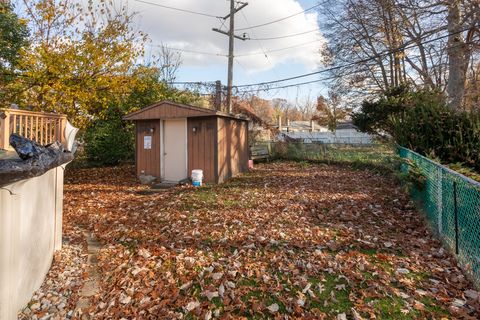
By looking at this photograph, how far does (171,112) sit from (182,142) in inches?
40.4

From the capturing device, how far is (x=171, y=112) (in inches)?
372

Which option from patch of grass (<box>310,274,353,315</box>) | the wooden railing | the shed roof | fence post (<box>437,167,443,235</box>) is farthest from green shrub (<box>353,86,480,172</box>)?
the wooden railing

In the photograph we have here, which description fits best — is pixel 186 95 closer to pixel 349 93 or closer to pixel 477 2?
pixel 349 93

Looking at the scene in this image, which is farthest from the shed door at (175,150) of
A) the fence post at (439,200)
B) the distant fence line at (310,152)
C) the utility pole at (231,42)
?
the fence post at (439,200)

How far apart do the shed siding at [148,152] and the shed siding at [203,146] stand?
123cm

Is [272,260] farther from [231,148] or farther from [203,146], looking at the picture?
[231,148]

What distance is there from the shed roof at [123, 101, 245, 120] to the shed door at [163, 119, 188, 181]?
322 mm

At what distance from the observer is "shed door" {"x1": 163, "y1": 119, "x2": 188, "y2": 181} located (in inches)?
378

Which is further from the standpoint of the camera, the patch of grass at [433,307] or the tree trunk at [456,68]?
the tree trunk at [456,68]

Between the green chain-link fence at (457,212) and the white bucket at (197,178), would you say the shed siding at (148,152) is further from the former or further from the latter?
the green chain-link fence at (457,212)

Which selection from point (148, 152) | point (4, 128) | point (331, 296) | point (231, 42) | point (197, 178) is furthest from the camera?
point (231, 42)

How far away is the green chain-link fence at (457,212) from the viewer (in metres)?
3.18

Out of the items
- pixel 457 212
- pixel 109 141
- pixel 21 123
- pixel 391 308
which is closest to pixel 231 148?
pixel 109 141

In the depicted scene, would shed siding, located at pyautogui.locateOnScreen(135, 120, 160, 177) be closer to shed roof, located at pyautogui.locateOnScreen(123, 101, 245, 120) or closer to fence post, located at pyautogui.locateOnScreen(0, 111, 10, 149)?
shed roof, located at pyautogui.locateOnScreen(123, 101, 245, 120)
